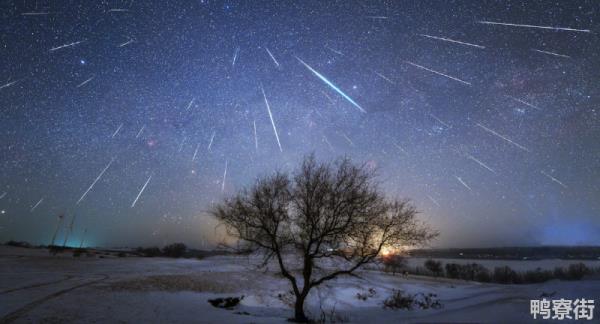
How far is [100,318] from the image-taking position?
691 inches

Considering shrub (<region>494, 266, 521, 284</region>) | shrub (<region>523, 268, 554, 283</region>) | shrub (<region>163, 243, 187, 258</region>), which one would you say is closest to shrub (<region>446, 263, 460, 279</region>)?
shrub (<region>494, 266, 521, 284</region>)

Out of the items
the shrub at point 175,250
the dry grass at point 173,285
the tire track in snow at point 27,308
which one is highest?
the tire track in snow at point 27,308

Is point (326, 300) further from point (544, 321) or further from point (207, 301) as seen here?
point (544, 321)

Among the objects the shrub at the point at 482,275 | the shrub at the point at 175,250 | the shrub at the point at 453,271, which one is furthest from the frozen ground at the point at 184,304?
the shrub at the point at 175,250

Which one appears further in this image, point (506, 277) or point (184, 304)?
point (506, 277)

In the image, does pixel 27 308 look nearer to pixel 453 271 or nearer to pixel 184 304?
pixel 184 304

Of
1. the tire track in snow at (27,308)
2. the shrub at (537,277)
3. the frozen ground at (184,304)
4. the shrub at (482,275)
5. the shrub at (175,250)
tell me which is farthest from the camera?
the shrub at (175,250)

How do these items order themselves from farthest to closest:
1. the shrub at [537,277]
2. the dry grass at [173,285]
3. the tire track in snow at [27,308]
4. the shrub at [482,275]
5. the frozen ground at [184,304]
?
the shrub at [482,275]
the shrub at [537,277]
the dry grass at [173,285]
the frozen ground at [184,304]
the tire track in snow at [27,308]

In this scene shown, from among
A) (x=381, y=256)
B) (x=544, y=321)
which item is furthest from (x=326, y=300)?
(x=544, y=321)

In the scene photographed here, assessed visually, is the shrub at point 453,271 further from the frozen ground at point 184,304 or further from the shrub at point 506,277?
the frozen ground at point 184,304

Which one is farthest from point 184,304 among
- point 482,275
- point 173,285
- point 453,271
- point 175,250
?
point 175,250

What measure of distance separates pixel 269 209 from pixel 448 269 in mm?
84219

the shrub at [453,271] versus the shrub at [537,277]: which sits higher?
the shrub at [537,277]

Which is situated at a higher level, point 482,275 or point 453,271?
point 482,275
